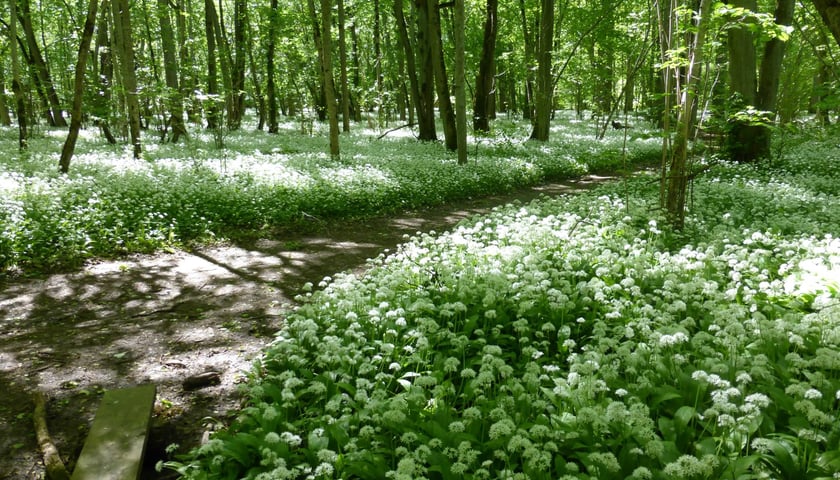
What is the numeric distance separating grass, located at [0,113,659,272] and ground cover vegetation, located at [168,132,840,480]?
12.8 ft

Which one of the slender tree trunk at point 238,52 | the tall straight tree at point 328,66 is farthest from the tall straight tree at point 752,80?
the slender tree trunk at point 238,52

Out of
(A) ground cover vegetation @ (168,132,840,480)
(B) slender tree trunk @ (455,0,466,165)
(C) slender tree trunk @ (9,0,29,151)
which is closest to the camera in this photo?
(A) ground cover vegetation @ (168,132,840,480)

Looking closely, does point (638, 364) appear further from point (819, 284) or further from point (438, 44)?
point (438, 44)

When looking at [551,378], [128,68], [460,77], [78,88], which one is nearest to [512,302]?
[551,378]

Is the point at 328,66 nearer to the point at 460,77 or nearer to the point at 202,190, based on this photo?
the point at 460,77

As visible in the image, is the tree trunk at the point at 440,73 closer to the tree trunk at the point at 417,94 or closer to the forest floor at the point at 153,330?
the tree trunk at the point at 417,94

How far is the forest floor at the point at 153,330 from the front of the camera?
13.6ft

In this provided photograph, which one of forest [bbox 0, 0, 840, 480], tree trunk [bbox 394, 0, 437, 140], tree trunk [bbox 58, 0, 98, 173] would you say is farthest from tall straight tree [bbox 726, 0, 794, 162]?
tree trunk [bbox 58, 0, 98, 173]

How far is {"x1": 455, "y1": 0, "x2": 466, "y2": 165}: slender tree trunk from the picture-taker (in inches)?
585

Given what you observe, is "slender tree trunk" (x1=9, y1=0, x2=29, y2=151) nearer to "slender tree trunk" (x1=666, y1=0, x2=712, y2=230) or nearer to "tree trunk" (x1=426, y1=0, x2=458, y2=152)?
"tree trunk" (x1=426, y1=0, x2=458, y2=152)

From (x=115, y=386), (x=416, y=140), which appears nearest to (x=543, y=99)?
(x=416, y=140)

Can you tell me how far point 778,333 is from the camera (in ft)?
12.7

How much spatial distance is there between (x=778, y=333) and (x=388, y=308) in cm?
322

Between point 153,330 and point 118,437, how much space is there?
2.27 m
